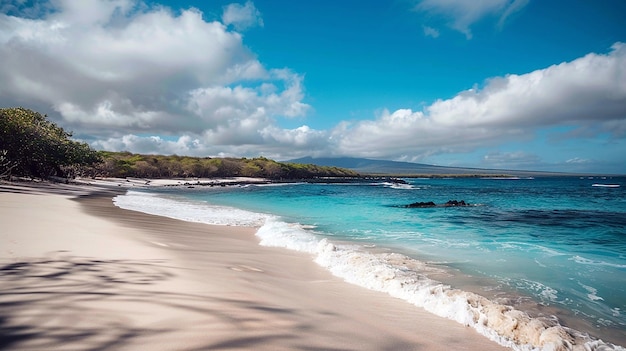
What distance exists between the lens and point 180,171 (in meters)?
88.9

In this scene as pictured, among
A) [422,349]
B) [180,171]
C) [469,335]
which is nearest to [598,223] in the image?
[469,335]

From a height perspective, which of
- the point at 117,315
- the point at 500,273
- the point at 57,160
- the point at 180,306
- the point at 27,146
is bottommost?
the point at 500,273

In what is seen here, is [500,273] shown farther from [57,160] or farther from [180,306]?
[57,160]

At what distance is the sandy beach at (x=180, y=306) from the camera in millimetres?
2707

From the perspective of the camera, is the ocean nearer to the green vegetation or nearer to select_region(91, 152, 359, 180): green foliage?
the green vegetation

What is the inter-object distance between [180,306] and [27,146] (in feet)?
114

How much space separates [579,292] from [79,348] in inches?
340

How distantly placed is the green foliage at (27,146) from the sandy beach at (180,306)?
27.2m

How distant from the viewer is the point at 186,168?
89.6m

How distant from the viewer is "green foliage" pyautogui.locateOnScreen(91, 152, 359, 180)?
73438mm

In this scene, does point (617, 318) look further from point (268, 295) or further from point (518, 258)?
point (268, 295)

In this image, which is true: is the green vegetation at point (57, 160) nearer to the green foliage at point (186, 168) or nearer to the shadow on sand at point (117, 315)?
the green foliage at point (186, 168)

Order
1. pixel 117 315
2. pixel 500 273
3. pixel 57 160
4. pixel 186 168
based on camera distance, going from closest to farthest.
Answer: pixel 117 315, pixel 500 273, pixel 57 160, pixel 186 168

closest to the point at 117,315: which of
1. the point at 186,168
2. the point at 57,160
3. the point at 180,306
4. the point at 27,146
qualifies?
the point at 180,306
